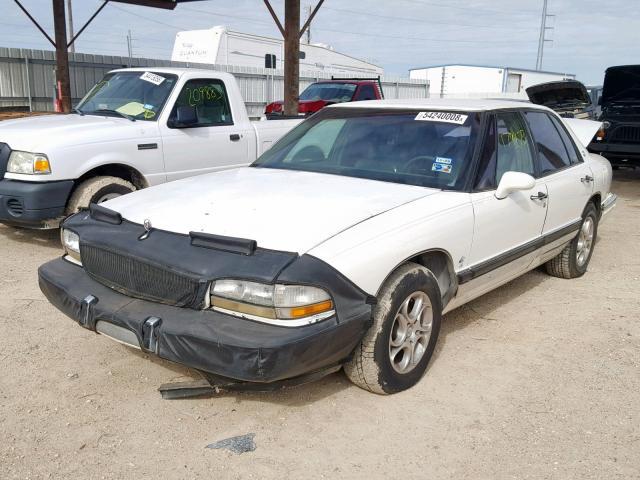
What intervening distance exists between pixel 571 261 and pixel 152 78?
4.65 m

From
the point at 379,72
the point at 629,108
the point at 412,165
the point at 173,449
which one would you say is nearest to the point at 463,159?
the point at 412,165

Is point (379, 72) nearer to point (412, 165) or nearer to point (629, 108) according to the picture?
point (629, 108)

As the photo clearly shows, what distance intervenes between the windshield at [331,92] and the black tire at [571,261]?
968 centimetres

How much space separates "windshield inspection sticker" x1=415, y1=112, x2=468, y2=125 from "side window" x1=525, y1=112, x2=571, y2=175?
891 mm

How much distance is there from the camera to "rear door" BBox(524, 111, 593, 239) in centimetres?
456

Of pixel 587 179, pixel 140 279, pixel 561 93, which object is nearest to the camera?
pixel 140 279

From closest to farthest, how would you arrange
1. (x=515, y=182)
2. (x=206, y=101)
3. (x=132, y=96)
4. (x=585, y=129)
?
(x=515, y=182)
(x=132, y=96)
(x=206, y=101)
(x=585, y=129)

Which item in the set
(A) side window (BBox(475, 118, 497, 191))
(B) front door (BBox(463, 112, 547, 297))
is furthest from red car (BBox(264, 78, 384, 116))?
(A) side window (BBox(475, 118, 497, 191))

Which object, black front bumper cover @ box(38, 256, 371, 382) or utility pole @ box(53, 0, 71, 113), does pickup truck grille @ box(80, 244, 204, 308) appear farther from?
utility pole @ box(53, 0, 71, 113)

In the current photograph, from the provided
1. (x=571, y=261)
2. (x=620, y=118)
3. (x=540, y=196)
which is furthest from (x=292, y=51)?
(x=540, y=196)

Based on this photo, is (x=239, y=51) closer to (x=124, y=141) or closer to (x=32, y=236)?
(x=32, y=236)

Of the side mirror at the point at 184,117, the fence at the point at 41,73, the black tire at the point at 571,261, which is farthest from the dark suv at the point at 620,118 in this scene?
the fence at the point at 41,73

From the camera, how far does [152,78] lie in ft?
21.6

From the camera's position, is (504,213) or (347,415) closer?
(347,415)
